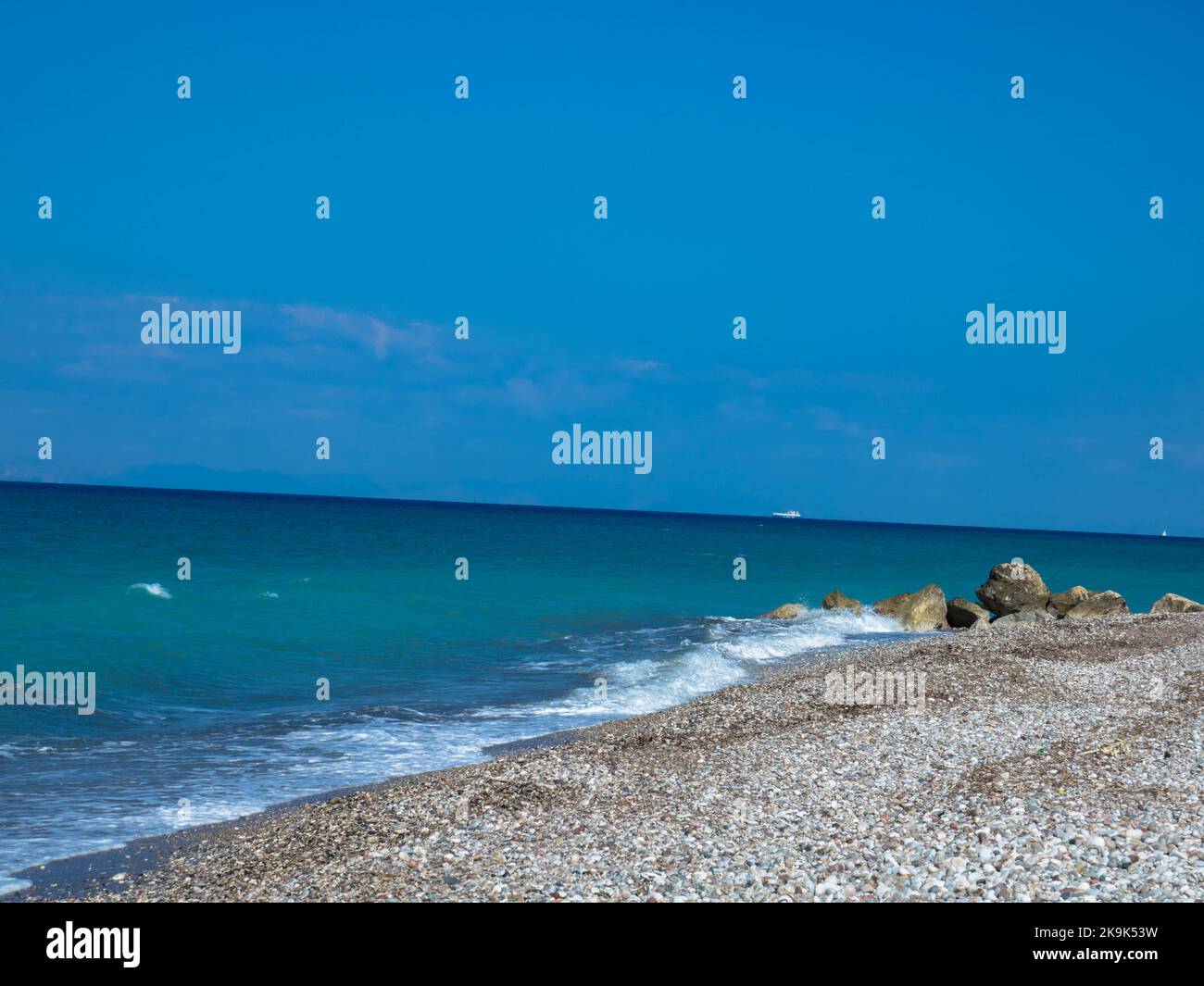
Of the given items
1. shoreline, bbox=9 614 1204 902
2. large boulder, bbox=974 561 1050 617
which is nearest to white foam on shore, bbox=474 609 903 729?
shoreline, bbox=9 614 1204 902

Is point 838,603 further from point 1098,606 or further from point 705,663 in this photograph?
point 705,663

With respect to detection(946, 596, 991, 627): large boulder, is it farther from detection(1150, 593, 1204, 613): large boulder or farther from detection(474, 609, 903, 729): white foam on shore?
detection(1150, 593, 1204, 613): large boulder

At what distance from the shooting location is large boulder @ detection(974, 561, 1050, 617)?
42.2 metres

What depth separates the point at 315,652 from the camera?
29.9m

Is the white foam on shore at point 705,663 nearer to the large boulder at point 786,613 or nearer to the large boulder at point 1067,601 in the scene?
the large boulder at point 786,613

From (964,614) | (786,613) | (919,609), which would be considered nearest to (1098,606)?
(964,614)

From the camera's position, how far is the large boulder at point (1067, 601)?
4019cm

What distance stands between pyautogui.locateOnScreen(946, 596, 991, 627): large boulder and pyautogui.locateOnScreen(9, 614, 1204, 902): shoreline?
22437mm
